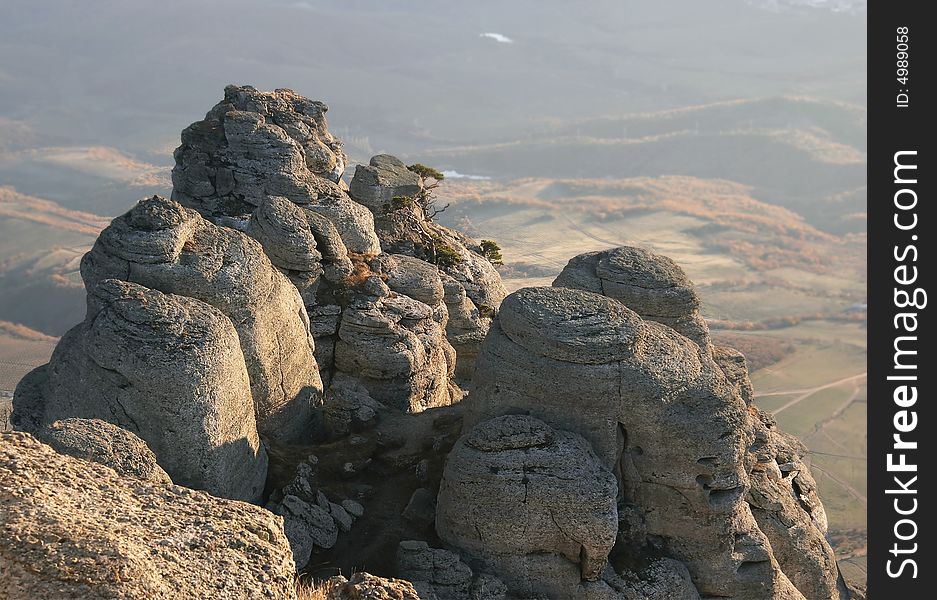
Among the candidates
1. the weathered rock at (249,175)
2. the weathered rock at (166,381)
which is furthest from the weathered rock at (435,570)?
the weathered rock at (249,175)

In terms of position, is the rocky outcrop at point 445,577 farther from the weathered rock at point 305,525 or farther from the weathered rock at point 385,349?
the weathered rock at point 385,349

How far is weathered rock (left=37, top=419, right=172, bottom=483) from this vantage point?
22.7m

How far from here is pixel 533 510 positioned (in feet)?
88.7

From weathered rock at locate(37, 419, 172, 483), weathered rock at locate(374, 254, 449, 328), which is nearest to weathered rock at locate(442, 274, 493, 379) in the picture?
weathered rock at locate(374, 254, 449, 328)

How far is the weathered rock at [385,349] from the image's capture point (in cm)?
3728

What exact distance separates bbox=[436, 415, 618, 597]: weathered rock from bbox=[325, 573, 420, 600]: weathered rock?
4006 mm

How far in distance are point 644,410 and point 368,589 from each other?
33.4 ft

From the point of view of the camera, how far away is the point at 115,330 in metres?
26.4

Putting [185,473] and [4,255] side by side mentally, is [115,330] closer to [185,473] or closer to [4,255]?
[185,473]

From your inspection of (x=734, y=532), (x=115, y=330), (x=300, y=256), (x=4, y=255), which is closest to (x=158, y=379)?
(x=115, y=330)

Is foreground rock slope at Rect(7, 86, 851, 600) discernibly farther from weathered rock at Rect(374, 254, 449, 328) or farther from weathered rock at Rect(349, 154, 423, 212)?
weathered rock at Rect(349, 154, 423, 212)

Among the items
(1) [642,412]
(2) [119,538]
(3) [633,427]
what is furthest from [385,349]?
(2) [119,538]

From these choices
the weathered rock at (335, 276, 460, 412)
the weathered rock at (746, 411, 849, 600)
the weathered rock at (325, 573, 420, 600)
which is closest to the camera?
the weathered rock at (325, 573, 420, 600)

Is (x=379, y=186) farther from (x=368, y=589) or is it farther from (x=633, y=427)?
(x=368, y=589)
